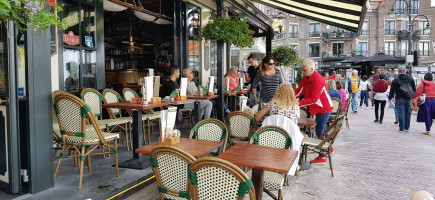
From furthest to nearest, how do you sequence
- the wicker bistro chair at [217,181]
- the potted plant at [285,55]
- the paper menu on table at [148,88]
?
the potted plant at [285,55]
the paper menu on table at [148,88]
the wicker bistro chair at [217,181]

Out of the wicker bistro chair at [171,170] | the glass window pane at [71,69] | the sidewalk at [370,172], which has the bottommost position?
the sidewalk at [370,172]

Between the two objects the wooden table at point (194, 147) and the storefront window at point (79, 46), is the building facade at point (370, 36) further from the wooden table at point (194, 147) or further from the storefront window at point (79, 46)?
the wooden table at point (194, 147)

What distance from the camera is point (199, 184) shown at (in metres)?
2.03

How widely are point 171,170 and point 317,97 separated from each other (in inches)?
127

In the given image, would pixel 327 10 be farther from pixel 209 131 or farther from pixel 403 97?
pixel 209 131

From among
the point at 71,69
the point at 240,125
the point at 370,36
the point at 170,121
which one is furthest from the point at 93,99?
the point at 370,36

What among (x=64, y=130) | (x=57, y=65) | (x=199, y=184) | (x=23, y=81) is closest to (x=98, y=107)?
(x=57, y=65)

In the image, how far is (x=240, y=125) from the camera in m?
4.14

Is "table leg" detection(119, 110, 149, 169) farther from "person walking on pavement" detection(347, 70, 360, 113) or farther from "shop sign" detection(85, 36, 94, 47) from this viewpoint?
"person walking on pavement" detection(347, 70, 360, 113)

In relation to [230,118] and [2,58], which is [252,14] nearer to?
[230,118]

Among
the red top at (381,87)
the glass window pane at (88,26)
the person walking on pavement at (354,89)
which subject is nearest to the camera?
the glass window pane at (88,26)

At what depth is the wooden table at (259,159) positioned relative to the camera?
2334 mm

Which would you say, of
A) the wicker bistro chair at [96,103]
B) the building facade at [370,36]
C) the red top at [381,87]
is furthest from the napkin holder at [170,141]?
the building facade at [370,36]

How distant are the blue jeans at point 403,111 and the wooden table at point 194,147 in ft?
22.0
